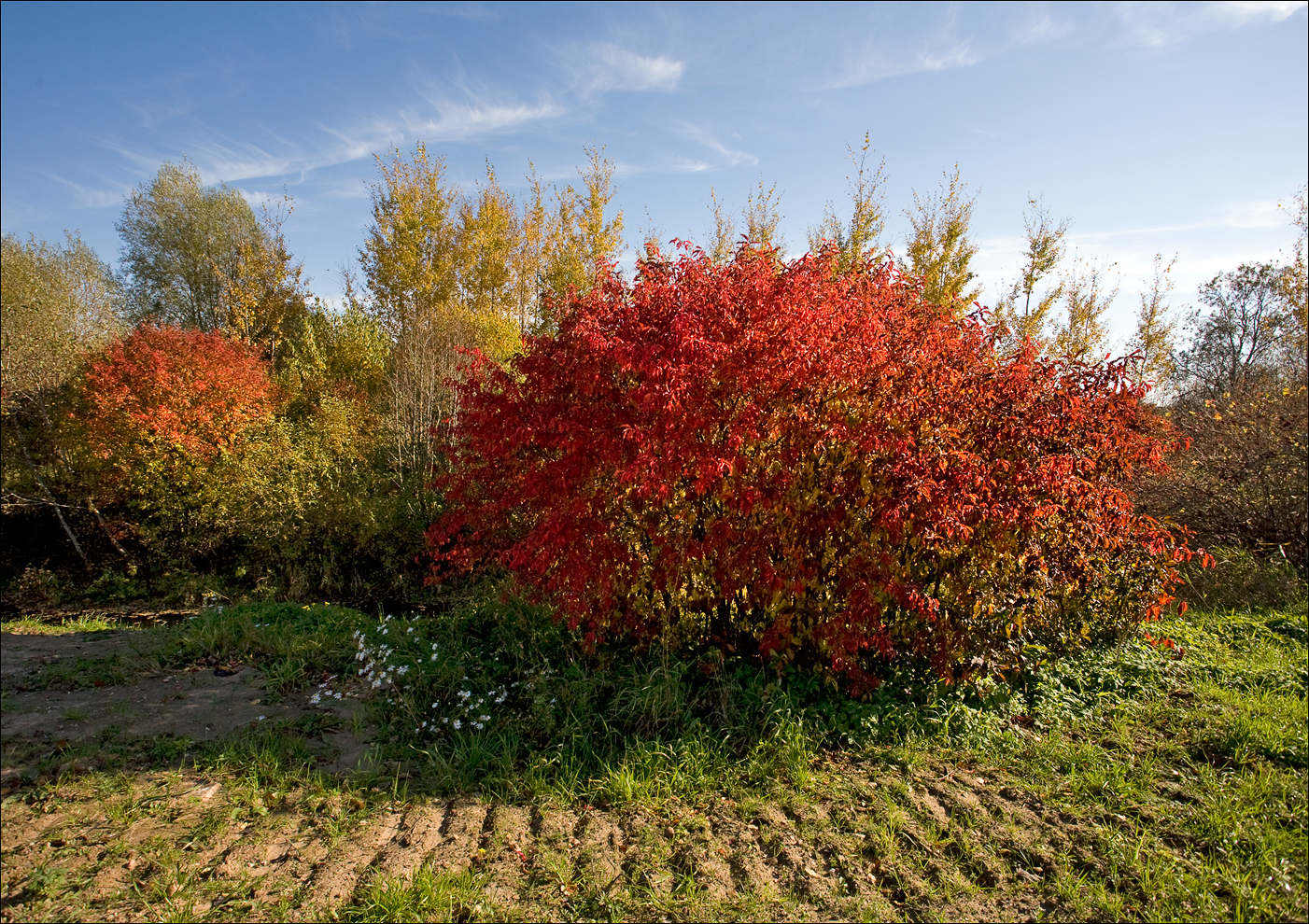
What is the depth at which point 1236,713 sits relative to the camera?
4.20 metres

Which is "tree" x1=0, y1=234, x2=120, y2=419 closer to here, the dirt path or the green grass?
the green grass

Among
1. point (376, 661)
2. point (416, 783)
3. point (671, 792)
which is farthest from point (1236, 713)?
point (376, 661)

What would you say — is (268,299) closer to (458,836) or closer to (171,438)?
(171,438)

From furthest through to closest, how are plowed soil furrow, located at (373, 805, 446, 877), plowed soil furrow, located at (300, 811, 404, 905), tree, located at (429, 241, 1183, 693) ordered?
tree, located at (429, 241, 1183, 693) < plowed soil furrow, located at (373, 805, 446, 877) < plowed soil furrow, located at (300, 811, 404, 905)

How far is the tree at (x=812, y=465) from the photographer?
3.91m

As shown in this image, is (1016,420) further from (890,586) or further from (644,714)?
(644,714)

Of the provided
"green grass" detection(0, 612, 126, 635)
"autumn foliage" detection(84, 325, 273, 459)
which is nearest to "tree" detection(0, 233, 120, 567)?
→ "autumn foliage" detection(84, 325, 273, 459)

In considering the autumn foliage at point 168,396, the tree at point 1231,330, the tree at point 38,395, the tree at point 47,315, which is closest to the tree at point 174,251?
the tree at point 47,315

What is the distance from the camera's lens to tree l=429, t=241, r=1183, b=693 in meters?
3.91

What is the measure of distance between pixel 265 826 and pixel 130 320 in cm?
2522

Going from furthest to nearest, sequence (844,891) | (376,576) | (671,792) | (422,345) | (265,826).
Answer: (422,345)
(376,576)
(671,792)
(265,826)
(844,891)

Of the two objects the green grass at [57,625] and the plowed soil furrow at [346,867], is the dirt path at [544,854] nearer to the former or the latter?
the plowed soil furrow at [346,867]

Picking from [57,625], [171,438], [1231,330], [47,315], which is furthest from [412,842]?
[1231,330]

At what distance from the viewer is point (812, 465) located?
4.17 metres
